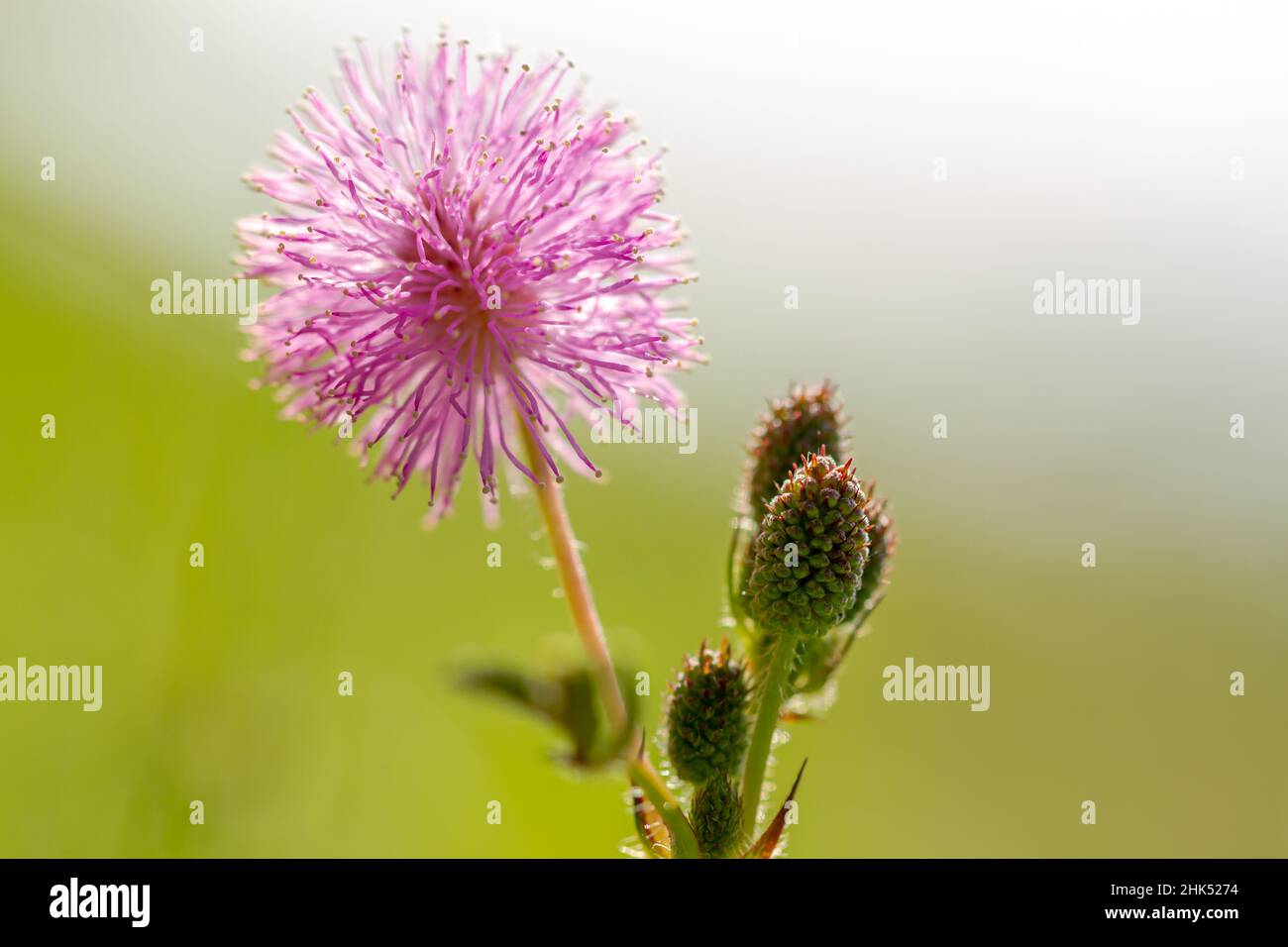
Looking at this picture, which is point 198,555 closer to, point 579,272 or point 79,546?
point 79,546

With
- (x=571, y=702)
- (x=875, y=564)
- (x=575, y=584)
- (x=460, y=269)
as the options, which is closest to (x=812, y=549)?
(x=875, y=564)

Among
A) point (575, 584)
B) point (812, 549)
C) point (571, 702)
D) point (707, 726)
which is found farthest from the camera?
point (575, 584)

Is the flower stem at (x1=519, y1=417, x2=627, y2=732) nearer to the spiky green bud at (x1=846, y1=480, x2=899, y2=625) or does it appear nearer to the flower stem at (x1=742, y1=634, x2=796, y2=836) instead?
the flower stem at (x1=742, y1=634, x2=796, y2=836)

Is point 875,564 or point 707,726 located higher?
point 875,564

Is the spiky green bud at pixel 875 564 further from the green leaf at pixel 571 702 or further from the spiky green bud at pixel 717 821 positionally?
the green leaf at pixel 571 702

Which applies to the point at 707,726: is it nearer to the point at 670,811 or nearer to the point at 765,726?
the point at 765,726

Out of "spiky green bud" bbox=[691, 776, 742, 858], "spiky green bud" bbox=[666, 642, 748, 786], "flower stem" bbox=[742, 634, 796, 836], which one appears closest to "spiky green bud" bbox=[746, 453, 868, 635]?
"flower stem" bbox=[742, 634, 796, 836]
